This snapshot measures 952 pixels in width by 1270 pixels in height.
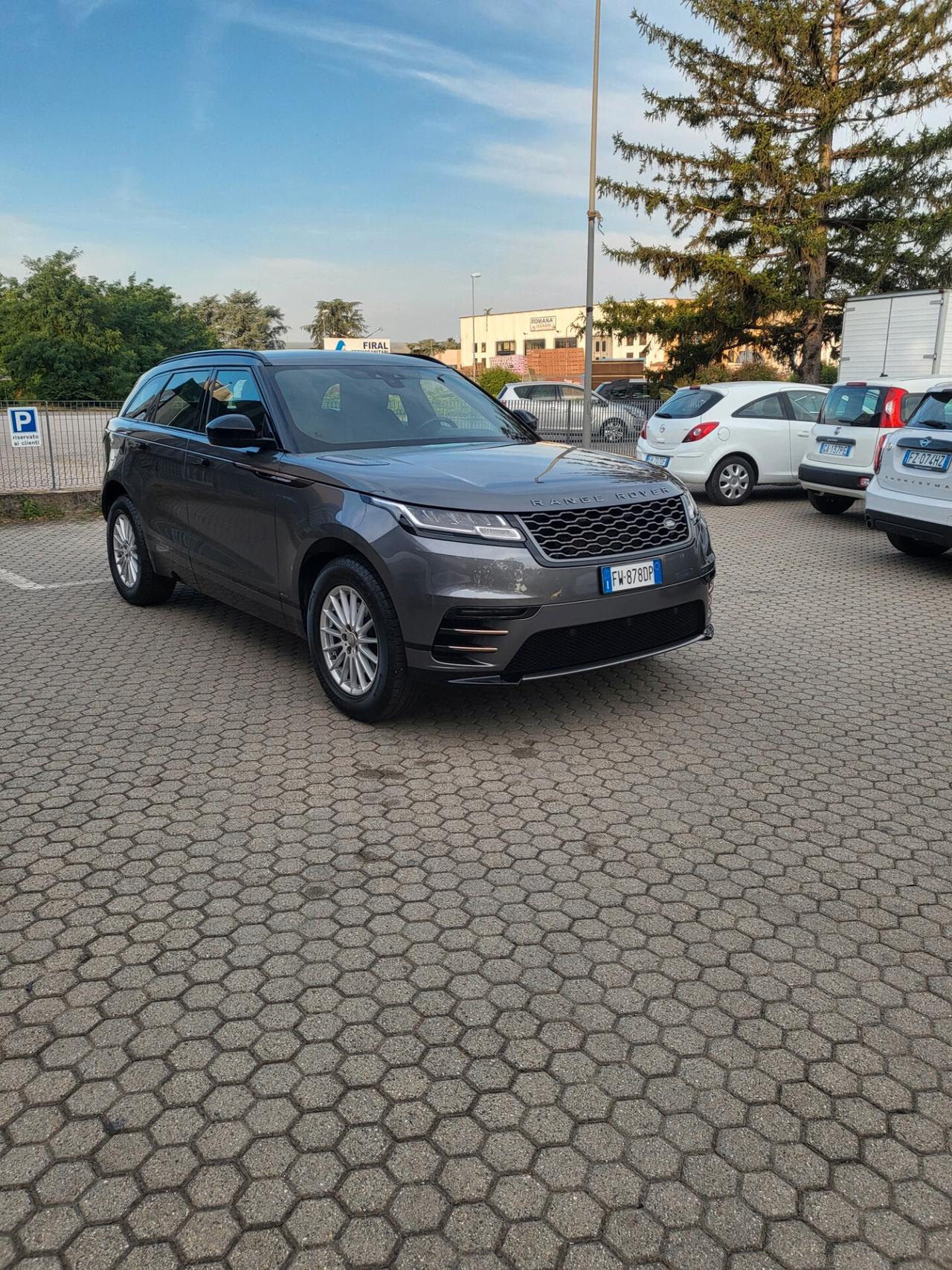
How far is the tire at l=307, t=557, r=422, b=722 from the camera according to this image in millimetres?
4578

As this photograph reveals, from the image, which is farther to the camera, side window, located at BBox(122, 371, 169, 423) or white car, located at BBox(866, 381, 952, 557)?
white car, located at BBox(866, 381, 952, 557)

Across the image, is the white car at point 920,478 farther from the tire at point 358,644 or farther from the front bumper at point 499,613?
the tire at point 358,644

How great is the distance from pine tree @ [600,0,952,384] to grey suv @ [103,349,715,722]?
21.5 metres

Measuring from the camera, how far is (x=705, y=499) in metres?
14.3

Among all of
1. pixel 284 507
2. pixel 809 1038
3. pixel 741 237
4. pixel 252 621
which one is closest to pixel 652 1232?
pixel 809 1038

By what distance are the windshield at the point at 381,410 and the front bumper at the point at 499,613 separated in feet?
4.19

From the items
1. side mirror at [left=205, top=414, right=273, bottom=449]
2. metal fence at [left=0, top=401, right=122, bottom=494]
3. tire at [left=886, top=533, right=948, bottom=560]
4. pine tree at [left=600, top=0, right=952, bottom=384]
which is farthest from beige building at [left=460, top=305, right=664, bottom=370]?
side mirror at [left=205, top=414, right=273, bottom=449]

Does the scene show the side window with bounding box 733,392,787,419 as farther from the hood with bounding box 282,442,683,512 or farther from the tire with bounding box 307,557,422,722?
the tire with bounding box 307,557,422,722

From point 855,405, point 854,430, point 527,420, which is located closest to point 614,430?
point 855,405

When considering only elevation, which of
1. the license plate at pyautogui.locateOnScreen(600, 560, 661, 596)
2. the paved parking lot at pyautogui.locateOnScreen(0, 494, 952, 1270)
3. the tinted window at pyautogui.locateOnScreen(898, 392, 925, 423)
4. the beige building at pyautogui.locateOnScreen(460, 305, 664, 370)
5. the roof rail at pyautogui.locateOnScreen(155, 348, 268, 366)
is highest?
the beige building at pyautogui.locateOnScreen(460, 305, 664, 370)

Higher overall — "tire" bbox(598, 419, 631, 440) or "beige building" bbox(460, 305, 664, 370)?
"beige building" bbox(460, 305, 664, 370)

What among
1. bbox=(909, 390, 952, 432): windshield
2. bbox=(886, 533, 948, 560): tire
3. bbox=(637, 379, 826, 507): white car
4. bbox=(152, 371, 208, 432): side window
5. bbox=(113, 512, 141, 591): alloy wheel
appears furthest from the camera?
bbox=(637, 379, 826, 507): white car

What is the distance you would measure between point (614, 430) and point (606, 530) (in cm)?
2167

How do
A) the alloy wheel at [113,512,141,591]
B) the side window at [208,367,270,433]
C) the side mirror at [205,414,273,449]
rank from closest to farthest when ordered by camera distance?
the side mirror at [205,414,273,449], the side window at [208,367,270,433], the alloy wheel at [113,512,141,591]
